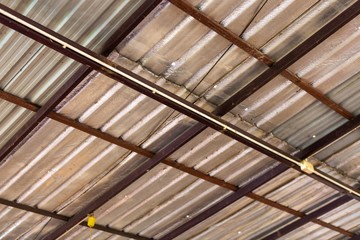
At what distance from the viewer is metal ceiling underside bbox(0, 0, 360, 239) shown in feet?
16.6

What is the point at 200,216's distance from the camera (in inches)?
328

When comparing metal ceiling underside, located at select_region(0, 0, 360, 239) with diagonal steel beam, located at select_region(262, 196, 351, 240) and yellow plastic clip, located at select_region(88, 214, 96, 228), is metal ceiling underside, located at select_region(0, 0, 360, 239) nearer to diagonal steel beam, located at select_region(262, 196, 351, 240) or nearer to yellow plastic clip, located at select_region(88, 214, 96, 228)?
diagonal steel beam, located at select_region(262, 196, 351, 240)

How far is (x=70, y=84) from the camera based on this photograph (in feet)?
17.7

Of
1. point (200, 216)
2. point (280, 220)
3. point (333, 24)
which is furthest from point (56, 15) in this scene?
point (280, 220)

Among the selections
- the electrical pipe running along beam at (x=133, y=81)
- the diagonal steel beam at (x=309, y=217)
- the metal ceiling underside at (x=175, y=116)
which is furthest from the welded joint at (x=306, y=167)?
the diagonal steel beam at (x=309, y=217)

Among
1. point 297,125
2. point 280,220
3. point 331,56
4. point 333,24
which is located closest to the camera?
point 333,24

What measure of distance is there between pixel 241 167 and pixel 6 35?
402 cm

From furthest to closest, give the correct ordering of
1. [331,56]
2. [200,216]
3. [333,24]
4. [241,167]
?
[200,216] < [241,167] < [331,56] < [333,24]

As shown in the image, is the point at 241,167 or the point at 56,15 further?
the point at 241,167

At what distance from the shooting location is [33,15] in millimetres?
4773

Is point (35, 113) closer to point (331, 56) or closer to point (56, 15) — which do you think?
point (56, 15)

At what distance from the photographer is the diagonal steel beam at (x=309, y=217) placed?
831cm

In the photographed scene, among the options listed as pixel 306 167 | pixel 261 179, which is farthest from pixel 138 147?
pixel 306 167

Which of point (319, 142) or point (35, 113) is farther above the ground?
point (35, 113)
